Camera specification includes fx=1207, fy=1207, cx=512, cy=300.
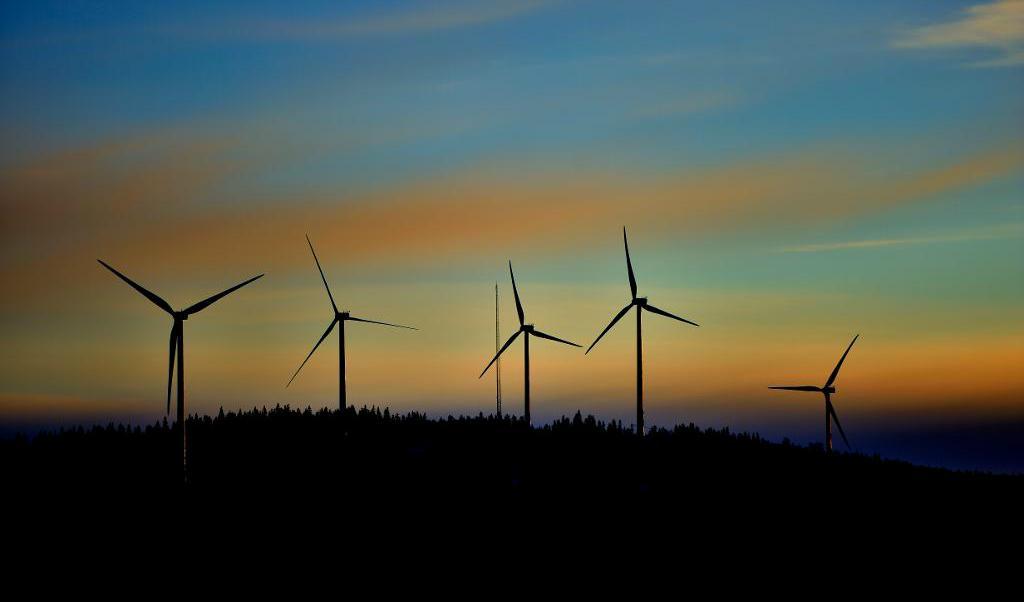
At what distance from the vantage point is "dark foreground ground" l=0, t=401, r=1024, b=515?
218ft

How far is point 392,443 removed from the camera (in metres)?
74.2

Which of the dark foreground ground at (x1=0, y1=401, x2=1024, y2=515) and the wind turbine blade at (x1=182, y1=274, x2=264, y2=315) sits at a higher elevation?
the wind turbine blade at (x1=182, y1=274, x2=264, y2=315)

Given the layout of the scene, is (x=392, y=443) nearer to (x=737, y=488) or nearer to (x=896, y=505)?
(x=737, y=488)

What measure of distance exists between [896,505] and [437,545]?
1419 inches

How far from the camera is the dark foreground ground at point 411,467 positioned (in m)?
66.5

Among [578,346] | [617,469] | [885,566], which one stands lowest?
[885,566]

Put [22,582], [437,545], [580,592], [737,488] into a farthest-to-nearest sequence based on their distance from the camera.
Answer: [737,488], [437,545], [580,592], [22,582]

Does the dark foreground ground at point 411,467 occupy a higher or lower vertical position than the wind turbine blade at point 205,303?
lower

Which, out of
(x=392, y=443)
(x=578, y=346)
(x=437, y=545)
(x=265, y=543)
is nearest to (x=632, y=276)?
(x=578, y=346)

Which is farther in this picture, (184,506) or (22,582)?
(184,506)

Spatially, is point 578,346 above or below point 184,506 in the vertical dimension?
above

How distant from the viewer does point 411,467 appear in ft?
233

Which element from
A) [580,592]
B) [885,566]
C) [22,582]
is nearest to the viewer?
[22,582]

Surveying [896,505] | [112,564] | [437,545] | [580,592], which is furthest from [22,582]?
[896,505]
